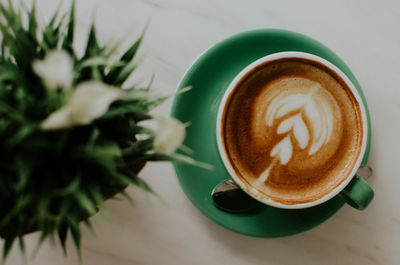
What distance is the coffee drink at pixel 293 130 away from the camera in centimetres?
78

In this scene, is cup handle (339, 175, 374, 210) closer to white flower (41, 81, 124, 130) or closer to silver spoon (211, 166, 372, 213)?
silver spoon (211, 166, 372, 213)

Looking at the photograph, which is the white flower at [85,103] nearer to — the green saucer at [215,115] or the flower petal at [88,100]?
the flower petal at [88,100]

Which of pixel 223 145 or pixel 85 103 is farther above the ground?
pixel 85 103

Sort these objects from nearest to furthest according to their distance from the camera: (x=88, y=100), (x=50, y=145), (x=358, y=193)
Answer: (x=88, y=100) → (x=50, y=145) → (x=358, y=193)

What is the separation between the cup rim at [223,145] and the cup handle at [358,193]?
0.05ft

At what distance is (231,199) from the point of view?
0.81 m

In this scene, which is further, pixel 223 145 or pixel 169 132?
pixel 223 145

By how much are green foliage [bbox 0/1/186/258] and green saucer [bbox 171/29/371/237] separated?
0.76 ft

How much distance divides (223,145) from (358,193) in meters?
0.25

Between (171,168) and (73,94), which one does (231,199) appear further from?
(73,94)

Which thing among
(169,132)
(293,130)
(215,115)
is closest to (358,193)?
(293,130)

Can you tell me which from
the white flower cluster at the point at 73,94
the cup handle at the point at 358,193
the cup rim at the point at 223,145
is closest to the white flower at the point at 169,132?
the white flower cluster at the point at 73,94

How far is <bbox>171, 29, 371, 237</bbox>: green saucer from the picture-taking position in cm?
Result: 80

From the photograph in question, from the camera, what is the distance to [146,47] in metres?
0.84
